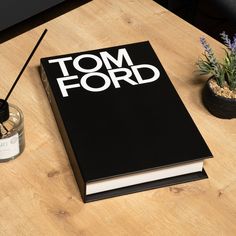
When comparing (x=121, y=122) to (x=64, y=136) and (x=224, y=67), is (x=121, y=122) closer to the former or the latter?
(x=64, y=136)

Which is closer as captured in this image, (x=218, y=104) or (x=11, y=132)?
(x=11, y=132)

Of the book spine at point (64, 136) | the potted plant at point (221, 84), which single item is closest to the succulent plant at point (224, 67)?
the potted plant at point (221, 84)

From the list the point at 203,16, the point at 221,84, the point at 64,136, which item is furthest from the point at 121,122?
the point at 203,16

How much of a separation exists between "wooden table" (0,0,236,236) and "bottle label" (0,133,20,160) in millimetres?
20

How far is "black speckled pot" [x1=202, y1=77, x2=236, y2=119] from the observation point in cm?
115

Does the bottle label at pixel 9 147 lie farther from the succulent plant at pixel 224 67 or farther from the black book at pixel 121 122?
the succulent plant at pixel 224 67

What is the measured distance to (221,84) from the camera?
116cm

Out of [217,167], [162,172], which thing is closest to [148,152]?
[162,172]

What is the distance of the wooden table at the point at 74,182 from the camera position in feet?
3.34

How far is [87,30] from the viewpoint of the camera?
1.37 metres

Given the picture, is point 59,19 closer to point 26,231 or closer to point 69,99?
point 69,99

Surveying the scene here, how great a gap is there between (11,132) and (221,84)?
0.42 m

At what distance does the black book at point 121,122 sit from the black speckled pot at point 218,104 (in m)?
0.06

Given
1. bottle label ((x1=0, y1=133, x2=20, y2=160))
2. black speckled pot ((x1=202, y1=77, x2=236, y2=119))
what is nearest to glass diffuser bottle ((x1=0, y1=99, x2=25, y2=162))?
bottle label ((x1=0, y1=133, x2=20, y2=160))
